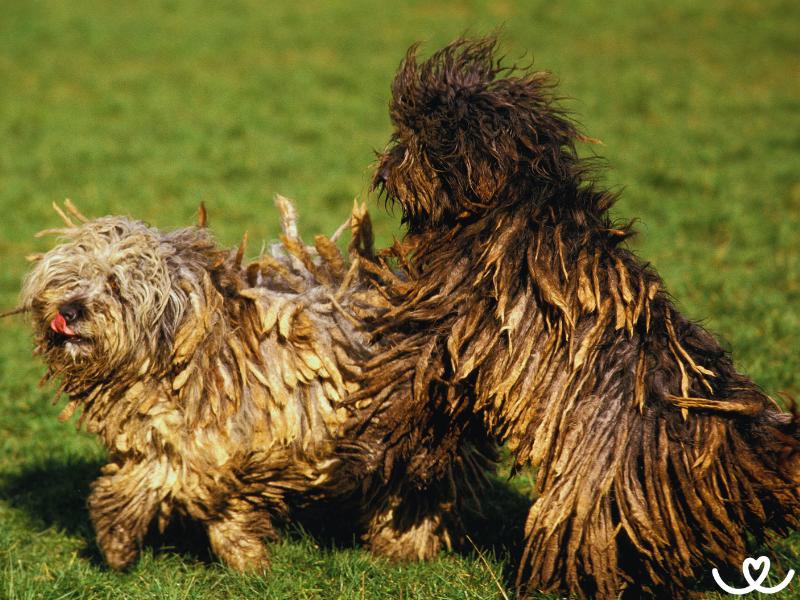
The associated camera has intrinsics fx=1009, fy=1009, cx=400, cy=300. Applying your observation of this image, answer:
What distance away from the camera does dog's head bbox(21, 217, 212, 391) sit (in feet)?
12.6

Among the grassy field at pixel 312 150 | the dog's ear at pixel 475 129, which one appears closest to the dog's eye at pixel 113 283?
the grassy field at pixel 312 150

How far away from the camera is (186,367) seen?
4.01m

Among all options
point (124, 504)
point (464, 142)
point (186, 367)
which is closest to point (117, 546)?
point (124, 504)

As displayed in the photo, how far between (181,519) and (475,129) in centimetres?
214

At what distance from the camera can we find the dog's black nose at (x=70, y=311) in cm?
382

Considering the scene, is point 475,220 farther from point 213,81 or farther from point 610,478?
point 213,81

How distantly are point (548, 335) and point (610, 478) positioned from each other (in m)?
0.54

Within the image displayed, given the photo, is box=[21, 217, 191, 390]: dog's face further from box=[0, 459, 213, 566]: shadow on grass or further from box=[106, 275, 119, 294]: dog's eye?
box=[0, 459, 213, 566]: shadow on grass

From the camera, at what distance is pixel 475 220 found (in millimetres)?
3768

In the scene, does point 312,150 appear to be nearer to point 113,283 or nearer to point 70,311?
point 113,283

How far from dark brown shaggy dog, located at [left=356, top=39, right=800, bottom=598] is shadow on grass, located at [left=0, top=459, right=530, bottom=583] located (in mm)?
812

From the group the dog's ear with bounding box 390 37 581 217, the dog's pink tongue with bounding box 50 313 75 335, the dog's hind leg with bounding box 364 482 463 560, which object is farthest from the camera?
the dog's hind leg with bounding box 364 482 463 560

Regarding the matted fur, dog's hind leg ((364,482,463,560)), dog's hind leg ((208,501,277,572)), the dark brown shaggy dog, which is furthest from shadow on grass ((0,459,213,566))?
the dark brown shaggy dog

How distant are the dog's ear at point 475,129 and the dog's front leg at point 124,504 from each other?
1572mm
